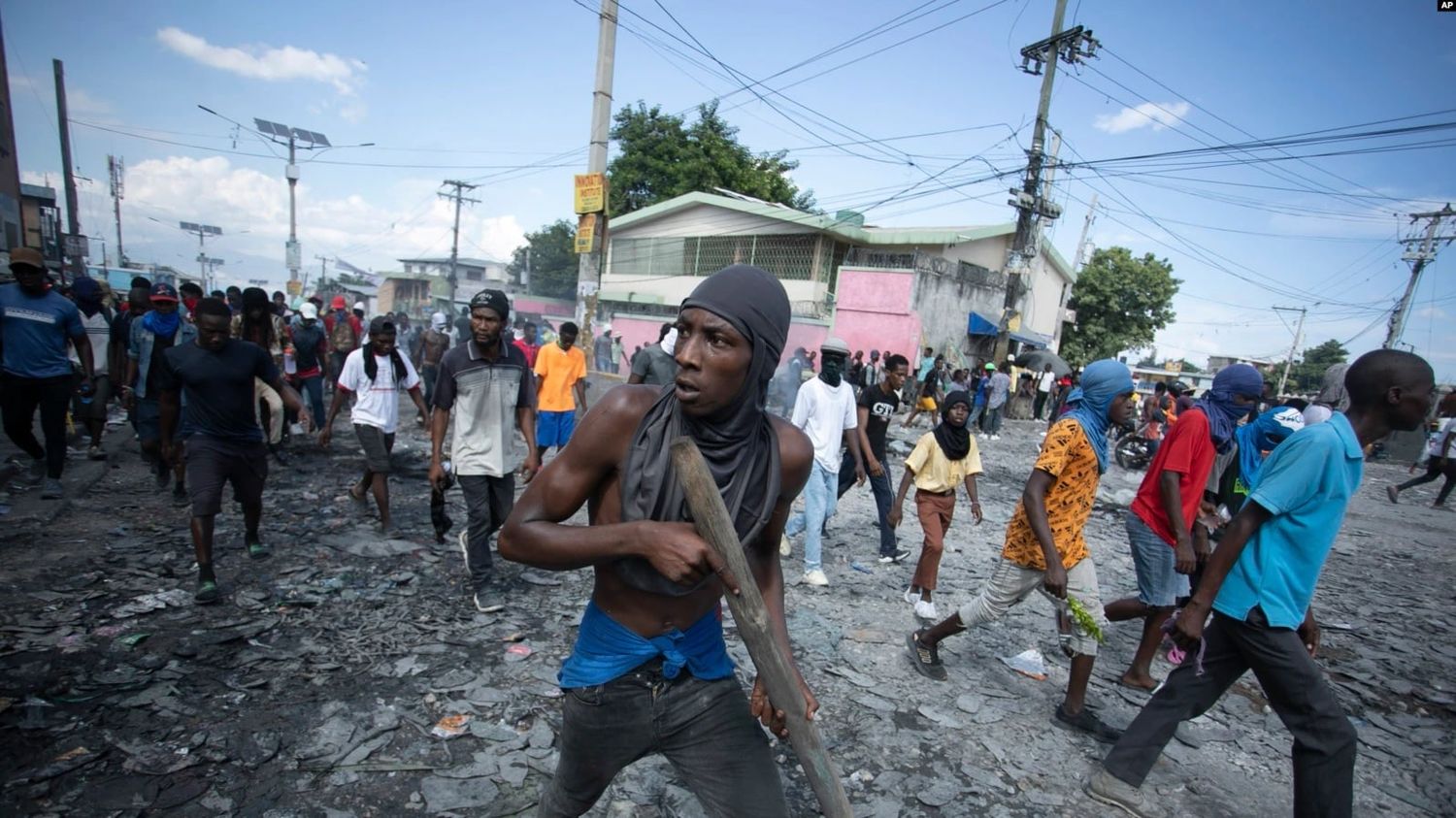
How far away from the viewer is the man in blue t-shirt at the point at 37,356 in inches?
213

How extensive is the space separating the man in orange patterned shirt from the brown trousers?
112 cm

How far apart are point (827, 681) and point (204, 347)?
4.46 m

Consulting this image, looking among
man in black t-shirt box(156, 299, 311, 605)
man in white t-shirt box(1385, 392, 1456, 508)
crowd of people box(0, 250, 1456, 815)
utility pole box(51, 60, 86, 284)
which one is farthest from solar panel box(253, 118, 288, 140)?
man in white t-shirt box(1385, 392, 1456, 508)

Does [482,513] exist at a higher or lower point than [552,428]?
lower

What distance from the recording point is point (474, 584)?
14.7ft

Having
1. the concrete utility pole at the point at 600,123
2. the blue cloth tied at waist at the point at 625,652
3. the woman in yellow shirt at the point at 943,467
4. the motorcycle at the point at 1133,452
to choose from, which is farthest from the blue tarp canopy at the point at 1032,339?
the blue cloth tied at waist at the point at 625,652

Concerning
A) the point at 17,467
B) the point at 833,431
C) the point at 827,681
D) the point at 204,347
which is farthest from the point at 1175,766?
the point at 17,467

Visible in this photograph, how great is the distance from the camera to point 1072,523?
351 cm

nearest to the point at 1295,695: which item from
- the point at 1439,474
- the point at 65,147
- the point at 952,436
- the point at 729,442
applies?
the point at 729,442

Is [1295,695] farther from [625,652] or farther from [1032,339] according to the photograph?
[1032,339]

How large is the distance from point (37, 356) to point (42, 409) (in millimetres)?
510

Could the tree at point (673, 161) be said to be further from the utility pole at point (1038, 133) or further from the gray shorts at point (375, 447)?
the gray shorts at point (375, 447)

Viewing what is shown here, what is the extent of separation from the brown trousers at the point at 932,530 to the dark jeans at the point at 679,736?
341 cm

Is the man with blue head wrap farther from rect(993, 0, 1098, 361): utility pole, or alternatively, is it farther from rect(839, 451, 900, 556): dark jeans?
rect(993, 0, 1098, 361): utility pole
